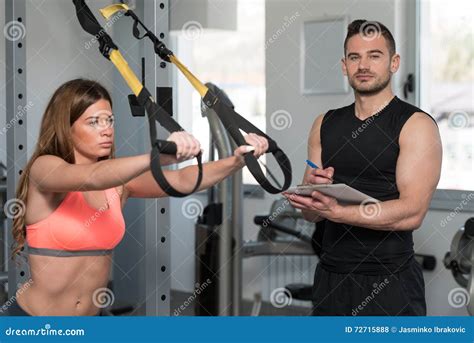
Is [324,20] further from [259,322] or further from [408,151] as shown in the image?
[259,322]

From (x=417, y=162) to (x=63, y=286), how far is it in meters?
1.12

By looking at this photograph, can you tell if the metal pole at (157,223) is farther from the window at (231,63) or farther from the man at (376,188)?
the window at (231,63)

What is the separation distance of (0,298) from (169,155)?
2.51 meters

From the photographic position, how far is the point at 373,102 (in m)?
2.54

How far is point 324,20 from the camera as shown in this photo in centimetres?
467

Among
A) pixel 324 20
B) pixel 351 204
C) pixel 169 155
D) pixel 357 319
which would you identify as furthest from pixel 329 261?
pixel 324 20

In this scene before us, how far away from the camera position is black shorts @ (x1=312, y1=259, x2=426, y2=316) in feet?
8.18
